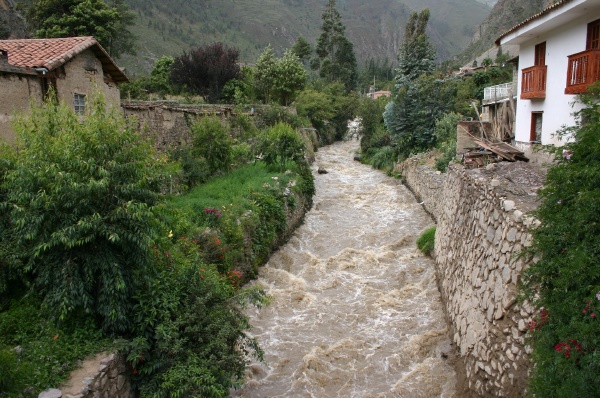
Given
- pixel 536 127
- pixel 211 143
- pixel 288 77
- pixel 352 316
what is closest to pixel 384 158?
pixel 288 77

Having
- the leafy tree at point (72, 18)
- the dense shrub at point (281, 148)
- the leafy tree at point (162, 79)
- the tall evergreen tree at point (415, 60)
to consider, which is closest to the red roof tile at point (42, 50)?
the dense shrub at point (281, 148)

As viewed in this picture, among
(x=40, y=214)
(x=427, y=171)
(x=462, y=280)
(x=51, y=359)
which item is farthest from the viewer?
(x=427, y=171)

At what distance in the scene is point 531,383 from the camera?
514 centimetres

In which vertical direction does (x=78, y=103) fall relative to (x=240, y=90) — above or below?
below

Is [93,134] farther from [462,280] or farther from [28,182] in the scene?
[462,280]

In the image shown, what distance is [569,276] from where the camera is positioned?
4805 mm

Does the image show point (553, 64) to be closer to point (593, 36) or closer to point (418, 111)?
point (593, 36)

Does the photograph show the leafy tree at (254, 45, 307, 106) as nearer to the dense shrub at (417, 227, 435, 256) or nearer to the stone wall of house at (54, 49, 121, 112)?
the stone wall of house at (54, 49, 121, 112)

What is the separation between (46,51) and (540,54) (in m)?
15.1

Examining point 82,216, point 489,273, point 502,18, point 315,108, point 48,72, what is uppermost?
point 502,18

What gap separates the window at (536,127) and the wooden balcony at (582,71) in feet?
8.46

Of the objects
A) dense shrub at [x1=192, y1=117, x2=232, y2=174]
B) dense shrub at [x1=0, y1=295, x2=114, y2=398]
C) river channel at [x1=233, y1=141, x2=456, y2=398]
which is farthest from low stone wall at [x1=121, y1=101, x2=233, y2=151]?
dense shrub at [x1=0, y1=295, x2=114, y2=398]

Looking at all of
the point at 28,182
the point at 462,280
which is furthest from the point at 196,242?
the point at 462,280

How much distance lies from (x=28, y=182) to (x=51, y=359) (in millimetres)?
2605
